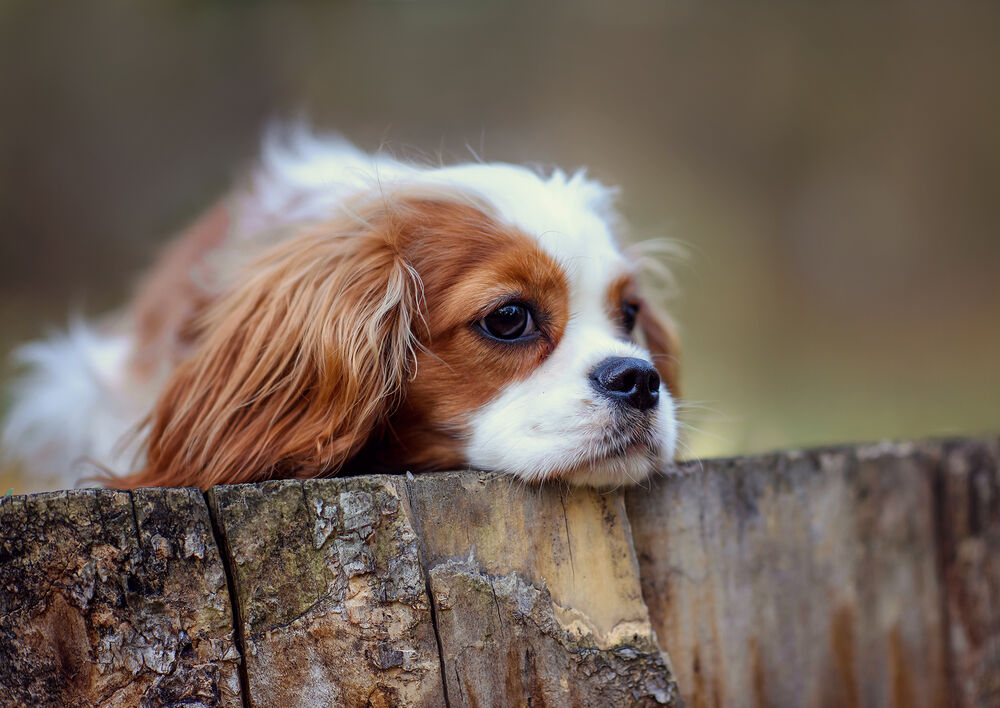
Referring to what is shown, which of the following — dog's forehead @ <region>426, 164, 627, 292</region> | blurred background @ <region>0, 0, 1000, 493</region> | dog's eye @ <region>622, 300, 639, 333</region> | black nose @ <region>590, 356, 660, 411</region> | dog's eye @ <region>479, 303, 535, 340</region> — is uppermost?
blurred background @ <region>0, 0, 1000, 493</region>

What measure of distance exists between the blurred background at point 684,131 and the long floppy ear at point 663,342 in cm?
453

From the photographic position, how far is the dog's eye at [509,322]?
88.2 inches

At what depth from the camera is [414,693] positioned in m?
1.67

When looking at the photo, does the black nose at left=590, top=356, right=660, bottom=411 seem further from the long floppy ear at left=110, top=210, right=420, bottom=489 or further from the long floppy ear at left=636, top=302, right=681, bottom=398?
the long floppy ear at left=636, top=302, right=681, bottom=398

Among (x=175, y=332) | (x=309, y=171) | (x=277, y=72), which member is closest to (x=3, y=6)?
(x=277, y=72)

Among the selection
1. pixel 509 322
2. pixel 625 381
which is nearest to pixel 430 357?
pixel 509 322

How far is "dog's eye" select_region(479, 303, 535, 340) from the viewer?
224 centimetres

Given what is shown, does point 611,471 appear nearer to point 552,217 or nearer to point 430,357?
point 430,357

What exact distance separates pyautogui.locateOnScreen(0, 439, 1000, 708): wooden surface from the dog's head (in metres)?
0.20

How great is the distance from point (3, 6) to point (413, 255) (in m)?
7.05

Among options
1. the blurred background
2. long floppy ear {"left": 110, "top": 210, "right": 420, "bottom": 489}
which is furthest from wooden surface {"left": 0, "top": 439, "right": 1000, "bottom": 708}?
the blurred background

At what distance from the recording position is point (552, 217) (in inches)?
94.3

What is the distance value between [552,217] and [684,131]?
23.3 feet

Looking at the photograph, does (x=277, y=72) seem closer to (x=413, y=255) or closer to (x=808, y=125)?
(x=808, y=125)
